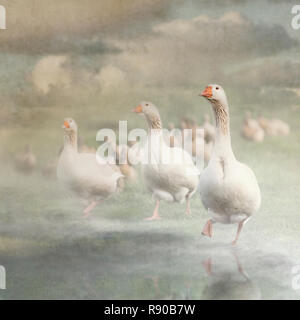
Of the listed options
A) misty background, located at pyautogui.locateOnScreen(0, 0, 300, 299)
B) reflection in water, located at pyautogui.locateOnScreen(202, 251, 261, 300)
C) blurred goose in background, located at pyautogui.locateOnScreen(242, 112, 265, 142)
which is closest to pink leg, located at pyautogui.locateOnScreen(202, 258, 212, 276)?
reflection in water, located at pyautogui.locateOnScreen(202, 251, 261, 300)

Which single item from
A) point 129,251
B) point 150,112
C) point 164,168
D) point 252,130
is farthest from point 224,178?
point 129,251

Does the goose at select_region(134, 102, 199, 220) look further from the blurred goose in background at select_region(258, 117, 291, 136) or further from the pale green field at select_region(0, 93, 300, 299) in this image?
the blurred goose in background at select_region(258, 117, 291, 136)

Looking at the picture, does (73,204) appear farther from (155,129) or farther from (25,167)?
(155,129)

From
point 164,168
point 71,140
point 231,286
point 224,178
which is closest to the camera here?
point 224,178

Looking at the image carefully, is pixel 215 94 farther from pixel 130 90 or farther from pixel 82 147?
pixel 82 147

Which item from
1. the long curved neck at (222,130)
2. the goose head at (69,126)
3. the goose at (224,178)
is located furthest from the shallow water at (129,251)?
→ the long curved neck at (222,130)

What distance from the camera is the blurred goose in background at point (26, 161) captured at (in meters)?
3.81

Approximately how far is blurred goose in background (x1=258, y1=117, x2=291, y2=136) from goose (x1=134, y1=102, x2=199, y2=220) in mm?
550

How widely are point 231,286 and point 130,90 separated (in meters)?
1.44

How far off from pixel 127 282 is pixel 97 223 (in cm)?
45

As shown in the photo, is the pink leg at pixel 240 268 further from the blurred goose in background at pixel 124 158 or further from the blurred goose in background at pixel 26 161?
the blurred goose in background at pixel 26 161

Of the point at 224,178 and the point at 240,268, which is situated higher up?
the point at 224,178

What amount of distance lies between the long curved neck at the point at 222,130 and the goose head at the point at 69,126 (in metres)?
0.96

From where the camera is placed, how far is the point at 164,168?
12.2 feet
